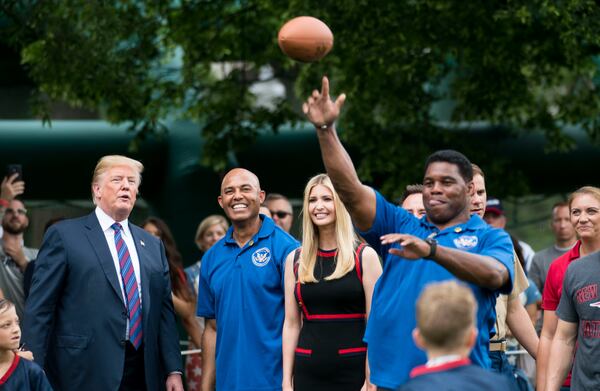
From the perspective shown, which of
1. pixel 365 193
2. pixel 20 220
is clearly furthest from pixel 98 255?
pixel 20 220

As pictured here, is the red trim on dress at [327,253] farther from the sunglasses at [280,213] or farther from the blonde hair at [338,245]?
the sunglasses at [280,213]

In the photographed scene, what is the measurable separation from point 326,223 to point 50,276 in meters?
1.73

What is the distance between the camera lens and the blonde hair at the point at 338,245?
7.08 m

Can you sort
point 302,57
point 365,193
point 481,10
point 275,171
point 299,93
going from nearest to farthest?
point 365,193 → point 302,57 → point 481,10 → point 299,93 → point 275,171

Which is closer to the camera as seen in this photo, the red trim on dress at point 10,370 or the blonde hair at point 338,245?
the red trim on dress at point 10,370

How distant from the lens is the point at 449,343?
170 inches

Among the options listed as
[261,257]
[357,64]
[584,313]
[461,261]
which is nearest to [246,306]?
[261,257]

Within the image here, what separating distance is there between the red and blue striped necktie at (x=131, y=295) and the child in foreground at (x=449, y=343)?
10.7 ft

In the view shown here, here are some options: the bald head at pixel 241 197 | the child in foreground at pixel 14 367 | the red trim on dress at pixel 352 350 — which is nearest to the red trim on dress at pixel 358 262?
the red trim on dress at pixel 352 350

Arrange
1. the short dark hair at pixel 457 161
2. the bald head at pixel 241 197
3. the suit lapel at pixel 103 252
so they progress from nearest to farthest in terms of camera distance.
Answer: the short dark hair at pixel 457 161, the suit lapel at pixel 103 252, the bald head at pixel 241 197

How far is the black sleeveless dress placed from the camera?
6906 millimetres

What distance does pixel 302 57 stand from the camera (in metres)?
6.66

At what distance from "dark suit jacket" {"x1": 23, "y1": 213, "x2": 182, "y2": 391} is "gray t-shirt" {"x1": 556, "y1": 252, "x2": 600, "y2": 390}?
102 inches

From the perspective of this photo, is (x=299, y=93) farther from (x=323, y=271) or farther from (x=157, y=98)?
(x=323, y=271)
